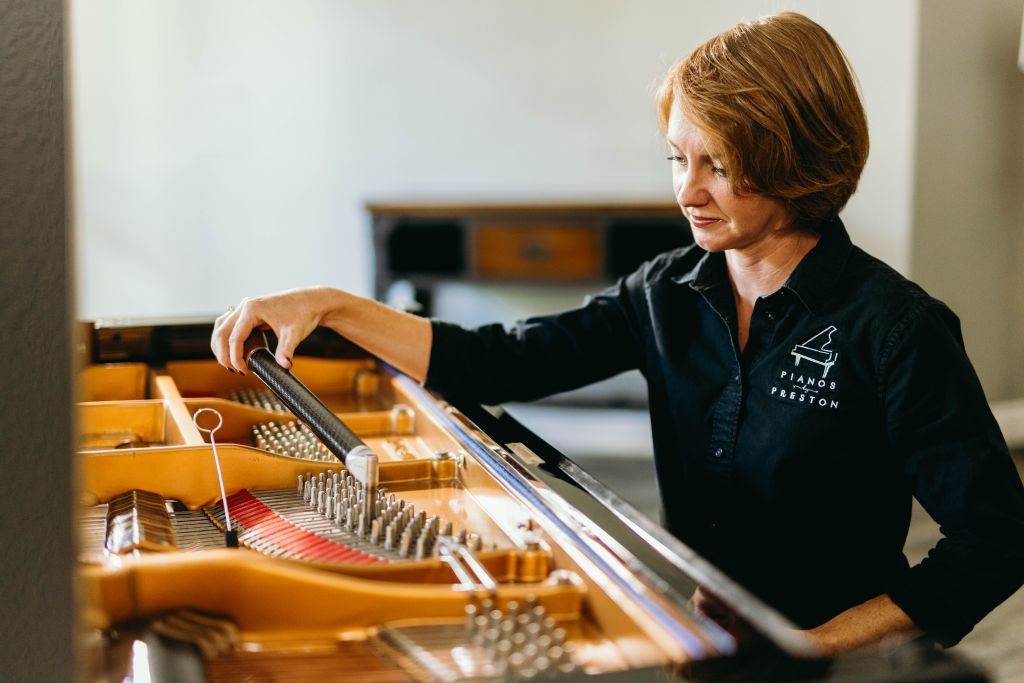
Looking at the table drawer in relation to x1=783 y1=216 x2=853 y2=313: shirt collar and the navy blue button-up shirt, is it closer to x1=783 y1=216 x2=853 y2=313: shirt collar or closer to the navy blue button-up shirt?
the navy blue button-up shirt

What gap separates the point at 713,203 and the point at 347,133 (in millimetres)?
3949

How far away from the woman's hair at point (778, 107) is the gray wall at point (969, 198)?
2.81m

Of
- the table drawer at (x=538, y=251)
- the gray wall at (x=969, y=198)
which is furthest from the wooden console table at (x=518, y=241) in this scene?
the gray wall at (x=969, y=198)

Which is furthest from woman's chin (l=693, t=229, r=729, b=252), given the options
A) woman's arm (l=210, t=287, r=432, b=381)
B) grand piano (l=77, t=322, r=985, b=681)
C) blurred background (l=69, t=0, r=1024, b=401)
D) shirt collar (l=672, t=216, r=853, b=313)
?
blurred background (l=69, t=0, r=1024, b=401)

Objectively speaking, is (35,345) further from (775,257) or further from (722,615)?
(775,257)

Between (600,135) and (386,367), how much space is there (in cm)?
321

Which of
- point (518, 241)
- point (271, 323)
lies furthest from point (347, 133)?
point (271, 323)

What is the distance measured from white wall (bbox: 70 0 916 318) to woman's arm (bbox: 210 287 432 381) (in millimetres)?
3339

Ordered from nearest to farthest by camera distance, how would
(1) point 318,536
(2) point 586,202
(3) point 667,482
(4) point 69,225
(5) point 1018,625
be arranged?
(4) point 69,225
(1) point 318,536
(3) point 667,482
(5) point 1018,625
(2) point 586,202

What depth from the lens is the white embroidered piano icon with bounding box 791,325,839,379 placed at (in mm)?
1554

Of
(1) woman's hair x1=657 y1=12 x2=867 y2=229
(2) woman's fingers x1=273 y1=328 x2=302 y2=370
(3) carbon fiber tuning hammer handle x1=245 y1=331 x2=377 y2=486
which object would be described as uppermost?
(1) woman's hair x1=657 y1=12 x2=867 y2=229

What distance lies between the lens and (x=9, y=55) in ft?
3.14

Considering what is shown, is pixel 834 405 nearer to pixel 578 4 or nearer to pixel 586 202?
pixel 586 202

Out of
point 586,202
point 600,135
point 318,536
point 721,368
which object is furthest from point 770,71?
point 600,135
